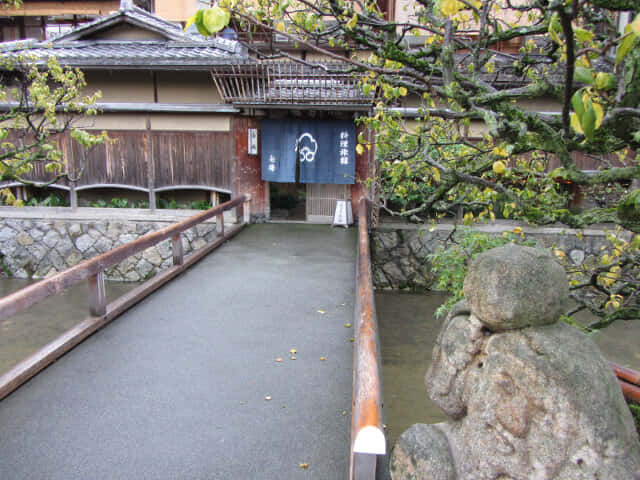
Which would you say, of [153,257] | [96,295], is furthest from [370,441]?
[153,257]

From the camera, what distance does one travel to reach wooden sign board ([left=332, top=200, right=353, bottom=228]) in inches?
431

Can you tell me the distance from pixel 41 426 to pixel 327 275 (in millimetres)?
4581

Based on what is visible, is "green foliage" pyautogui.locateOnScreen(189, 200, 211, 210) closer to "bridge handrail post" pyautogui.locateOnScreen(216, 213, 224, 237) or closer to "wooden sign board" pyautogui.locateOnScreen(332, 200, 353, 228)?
"bridge handrail post" pyautogui.locateOnScreen(216, 213, 224, 237)

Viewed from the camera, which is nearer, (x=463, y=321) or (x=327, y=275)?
(x=463, y=321)

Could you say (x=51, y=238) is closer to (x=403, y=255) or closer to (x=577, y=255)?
(x=403, y=255)

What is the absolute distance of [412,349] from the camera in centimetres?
777

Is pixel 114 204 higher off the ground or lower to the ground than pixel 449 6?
lower

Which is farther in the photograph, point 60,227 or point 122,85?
point 60,227

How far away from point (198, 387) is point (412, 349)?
15.5 feet

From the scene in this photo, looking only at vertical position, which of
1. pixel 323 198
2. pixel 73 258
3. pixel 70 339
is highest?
pixel 323 198

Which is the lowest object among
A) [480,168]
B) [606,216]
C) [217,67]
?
[606,216]

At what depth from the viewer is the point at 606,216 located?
271 cm

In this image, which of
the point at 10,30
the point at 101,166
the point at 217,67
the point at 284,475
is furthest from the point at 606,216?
the point at 10,30

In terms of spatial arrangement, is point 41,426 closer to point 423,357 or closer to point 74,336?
point 74,336
